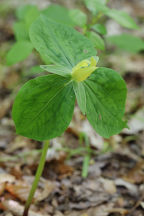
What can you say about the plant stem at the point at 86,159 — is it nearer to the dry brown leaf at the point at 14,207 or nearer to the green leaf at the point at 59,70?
the dry brown leaf at the point at 14,207

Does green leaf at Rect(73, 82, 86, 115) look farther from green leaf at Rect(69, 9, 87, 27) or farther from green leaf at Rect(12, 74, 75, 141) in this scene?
green leaf at Rect(69, 9, 87, 27)

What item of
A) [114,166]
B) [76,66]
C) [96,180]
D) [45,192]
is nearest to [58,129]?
[76,66]

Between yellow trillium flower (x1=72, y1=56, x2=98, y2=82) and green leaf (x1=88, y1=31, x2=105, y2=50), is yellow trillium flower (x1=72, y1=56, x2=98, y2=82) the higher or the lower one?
the higher one

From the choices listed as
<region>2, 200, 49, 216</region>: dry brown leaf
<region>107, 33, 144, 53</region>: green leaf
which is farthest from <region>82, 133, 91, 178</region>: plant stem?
<region>107, 33, 144, 53</region>: green leaf

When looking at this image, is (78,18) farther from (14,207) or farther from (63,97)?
(14,207)

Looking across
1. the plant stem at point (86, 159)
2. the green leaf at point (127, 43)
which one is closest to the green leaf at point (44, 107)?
the plant stem at point (86, 159)

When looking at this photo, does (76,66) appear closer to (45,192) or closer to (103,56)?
(45,192)

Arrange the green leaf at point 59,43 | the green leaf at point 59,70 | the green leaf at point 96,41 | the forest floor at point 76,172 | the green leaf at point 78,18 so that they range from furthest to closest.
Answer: the forest floor at point 76,172
the green leaf at point 78,18
the green leaf at point 96,41
the green leaf at point 59,43
the green leaf at point 59,70
